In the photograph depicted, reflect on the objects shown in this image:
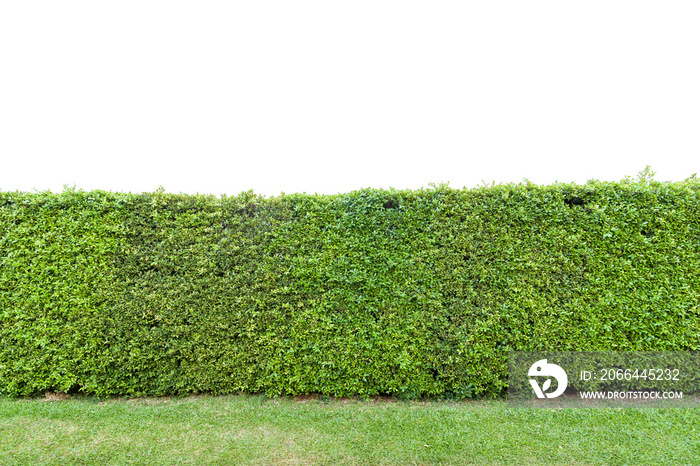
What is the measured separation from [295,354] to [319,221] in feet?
6.14

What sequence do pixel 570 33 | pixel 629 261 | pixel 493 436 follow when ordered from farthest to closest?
pixel 570 33 < pixel 629 261 < pixel 493 436

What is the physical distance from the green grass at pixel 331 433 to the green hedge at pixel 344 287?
10.9 inches

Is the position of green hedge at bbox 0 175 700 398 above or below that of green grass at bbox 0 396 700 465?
above

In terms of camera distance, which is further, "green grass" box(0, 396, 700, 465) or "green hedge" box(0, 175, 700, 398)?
"green hedge" box(0, 175, 700, 398)

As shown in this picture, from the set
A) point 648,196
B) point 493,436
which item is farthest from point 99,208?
point 648,196

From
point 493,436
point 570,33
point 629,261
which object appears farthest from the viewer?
point 570,33

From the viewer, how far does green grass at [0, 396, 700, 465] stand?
8.30 ft

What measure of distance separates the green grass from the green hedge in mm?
277

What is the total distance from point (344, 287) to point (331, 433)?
1.63m

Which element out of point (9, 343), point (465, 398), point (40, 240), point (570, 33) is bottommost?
point (465, 398)

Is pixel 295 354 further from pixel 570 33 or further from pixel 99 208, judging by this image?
pixel 570 33

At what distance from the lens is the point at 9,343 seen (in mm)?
3820

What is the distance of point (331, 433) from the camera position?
295 centimetres

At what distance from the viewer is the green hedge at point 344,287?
370cm
